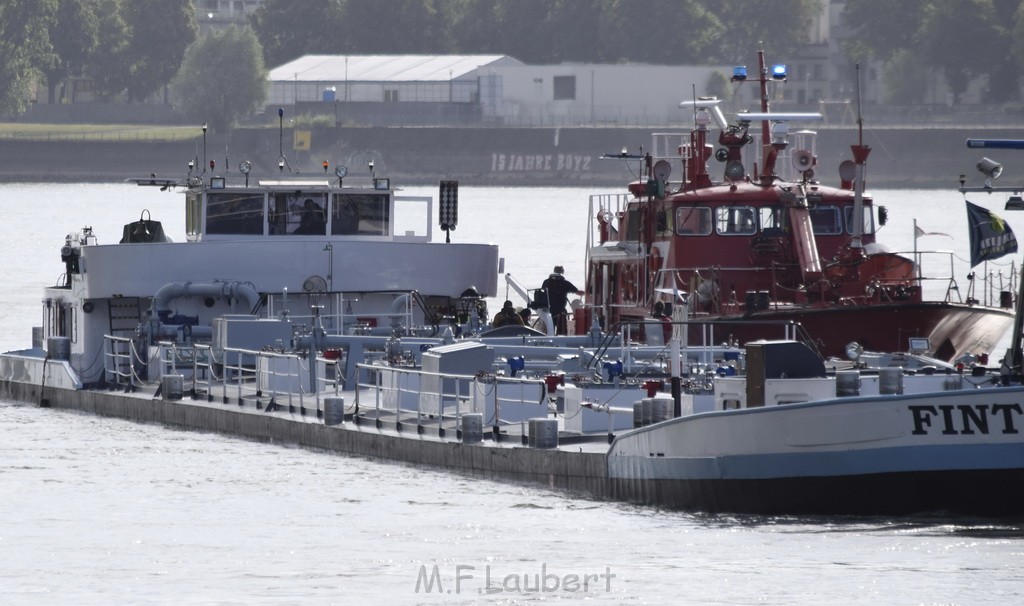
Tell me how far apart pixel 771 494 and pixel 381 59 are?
405 feet

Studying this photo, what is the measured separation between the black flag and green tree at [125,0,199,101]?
441 feet

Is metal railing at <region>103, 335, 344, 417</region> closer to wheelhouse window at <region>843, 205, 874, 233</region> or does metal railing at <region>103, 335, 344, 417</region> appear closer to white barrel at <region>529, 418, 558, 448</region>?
white barrel at <region>529, 418, 558, 448</region>

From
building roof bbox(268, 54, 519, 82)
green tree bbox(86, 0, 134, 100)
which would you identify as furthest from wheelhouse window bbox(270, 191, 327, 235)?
green tree bbox(86, 0, 134, 100)

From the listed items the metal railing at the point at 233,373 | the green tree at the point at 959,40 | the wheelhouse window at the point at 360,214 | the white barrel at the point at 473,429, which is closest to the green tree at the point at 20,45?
the green tree at the point at 959,40

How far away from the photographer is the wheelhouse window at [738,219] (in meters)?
31.7

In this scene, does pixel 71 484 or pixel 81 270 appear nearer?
pixel 71 484

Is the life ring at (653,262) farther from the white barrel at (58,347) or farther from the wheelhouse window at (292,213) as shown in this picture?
the white barrel at (58,347)

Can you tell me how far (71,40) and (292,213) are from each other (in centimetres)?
12476

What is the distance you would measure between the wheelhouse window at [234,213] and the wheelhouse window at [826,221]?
27.7ft

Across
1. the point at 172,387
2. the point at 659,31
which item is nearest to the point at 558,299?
the point at 172,387

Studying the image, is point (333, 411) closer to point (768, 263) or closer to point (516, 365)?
point (516, 365)

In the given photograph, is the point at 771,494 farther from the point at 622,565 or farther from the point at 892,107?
the point at 892,107

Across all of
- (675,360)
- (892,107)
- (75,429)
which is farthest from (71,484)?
(892,107)

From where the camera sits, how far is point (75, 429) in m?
30.5
